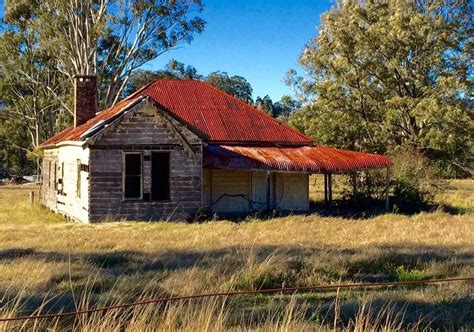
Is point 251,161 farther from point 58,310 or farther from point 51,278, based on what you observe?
point 58,310

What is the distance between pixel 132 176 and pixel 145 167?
0.67 meters

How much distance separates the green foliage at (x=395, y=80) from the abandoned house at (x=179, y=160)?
798 centimetres

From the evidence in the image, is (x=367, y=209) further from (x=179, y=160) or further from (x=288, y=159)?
(x=179, y=160)

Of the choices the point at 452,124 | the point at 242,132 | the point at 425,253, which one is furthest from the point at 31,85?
the point at 425,253

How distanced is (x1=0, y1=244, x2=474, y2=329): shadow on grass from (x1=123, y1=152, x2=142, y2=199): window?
769cm

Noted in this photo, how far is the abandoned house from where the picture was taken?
1959cm

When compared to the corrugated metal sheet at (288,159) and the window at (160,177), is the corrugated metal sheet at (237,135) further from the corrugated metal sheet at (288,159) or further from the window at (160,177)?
the window at (160,177)

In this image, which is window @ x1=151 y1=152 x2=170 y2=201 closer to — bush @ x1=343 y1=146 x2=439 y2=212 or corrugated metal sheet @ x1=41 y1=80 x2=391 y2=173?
corrugated metal sheet @ x1=41 y1=80 x2=391 y2=173

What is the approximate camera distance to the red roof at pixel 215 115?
78.3ft

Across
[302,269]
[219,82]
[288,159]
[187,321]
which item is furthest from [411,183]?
[219,82]

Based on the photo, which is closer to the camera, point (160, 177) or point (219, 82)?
point (160, 177)

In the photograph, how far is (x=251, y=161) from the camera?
2134 cm

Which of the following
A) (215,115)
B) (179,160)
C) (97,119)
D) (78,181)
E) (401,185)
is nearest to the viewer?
(179,160)

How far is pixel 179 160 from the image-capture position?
20.2 meters
